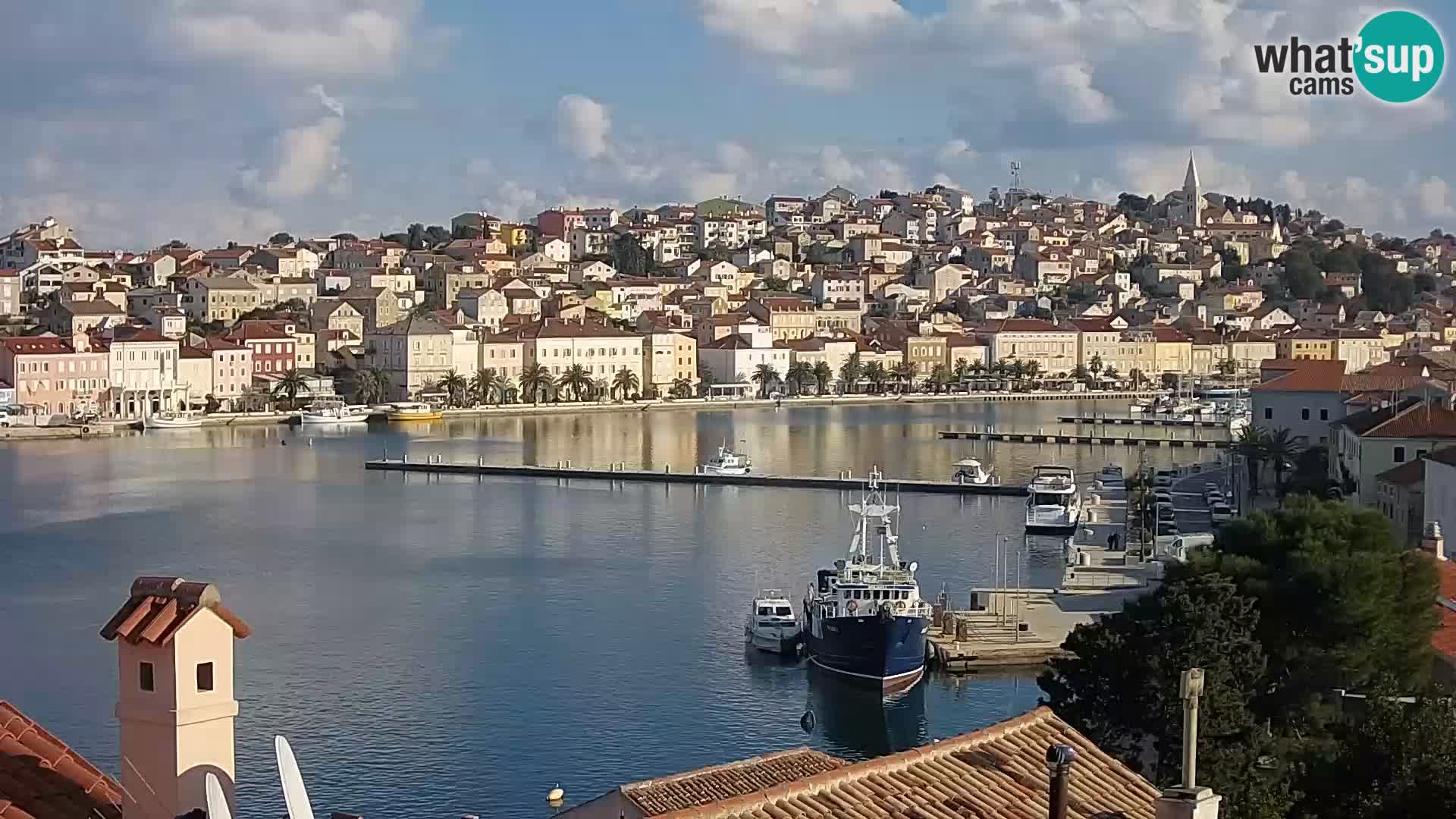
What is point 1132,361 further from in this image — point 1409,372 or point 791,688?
point 791,688

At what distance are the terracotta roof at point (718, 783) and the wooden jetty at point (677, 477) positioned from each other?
14.8 metres

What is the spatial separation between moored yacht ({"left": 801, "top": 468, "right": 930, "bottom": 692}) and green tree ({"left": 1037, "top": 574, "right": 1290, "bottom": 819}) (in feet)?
9.93

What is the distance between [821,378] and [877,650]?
28.9 meters

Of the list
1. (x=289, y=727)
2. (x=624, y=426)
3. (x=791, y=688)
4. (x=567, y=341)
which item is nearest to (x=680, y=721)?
(x=791, y=688)

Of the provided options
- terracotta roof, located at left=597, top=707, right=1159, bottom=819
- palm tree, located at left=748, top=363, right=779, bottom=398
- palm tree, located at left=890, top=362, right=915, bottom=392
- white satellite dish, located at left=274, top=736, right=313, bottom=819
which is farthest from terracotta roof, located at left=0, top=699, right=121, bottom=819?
palm tree, located at left=890, top=362, right=915, bottom=392

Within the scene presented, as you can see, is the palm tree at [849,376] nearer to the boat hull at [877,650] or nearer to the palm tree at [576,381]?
the palm tree at [576,381]

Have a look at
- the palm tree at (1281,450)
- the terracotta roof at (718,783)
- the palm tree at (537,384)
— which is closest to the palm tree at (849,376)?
the palm tree at (537,384)

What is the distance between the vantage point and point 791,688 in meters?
9.31

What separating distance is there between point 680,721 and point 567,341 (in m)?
27.8

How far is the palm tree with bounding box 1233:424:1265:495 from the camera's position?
16500mm

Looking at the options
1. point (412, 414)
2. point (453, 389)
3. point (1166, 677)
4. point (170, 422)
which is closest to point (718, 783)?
point (1166, 677)

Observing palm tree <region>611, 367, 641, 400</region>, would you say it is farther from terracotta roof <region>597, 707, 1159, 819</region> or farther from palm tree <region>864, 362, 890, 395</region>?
terracotta roof <region>597, 707, 1159, 819</region>

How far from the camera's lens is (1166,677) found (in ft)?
18.3

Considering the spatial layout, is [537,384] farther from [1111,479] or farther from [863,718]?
[863,718]
